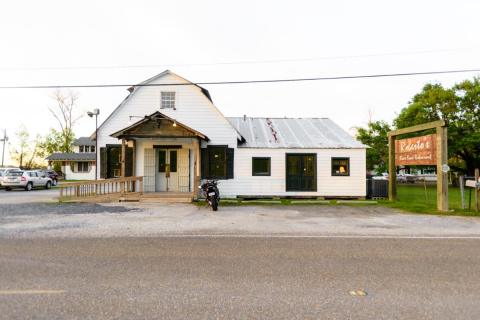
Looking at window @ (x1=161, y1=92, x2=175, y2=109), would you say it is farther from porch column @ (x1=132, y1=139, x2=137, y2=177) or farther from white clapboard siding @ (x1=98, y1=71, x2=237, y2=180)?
porch column @ (x1=132, y1=139, x2=137, y2=177)

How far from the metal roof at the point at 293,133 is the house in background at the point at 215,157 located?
0.20 meters

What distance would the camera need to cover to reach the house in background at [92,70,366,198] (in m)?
17.4

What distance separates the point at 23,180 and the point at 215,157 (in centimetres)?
1883

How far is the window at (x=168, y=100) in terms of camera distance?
17.8m

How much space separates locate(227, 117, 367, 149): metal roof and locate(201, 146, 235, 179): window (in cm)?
102

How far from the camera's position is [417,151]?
13.6 metres

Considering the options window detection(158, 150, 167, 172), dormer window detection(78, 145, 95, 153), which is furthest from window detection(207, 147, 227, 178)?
dormer window detection(78, 145, 95, 153)

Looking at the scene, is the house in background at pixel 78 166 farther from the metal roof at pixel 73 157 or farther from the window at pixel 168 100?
the window at pixel 168 100

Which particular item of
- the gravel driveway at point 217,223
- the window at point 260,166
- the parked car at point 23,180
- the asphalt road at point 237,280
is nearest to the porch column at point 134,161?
the gravel driveway at point 217,223

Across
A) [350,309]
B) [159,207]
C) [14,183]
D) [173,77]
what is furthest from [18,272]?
[14,183]

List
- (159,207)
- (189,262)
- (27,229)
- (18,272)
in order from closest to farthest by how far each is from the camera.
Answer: (18,272) < (189,262) < (27,229) < (159,207)

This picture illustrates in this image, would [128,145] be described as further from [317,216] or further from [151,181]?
[317,216]

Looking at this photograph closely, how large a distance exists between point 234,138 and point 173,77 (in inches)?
207

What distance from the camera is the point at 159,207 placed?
1298 centimetres
